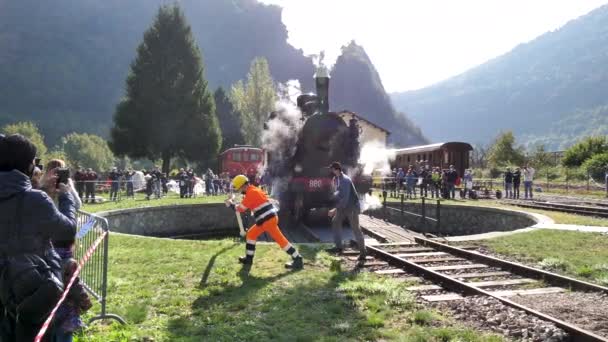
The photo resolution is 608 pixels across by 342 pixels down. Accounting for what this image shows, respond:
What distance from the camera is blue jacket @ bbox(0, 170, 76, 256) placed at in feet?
10.2

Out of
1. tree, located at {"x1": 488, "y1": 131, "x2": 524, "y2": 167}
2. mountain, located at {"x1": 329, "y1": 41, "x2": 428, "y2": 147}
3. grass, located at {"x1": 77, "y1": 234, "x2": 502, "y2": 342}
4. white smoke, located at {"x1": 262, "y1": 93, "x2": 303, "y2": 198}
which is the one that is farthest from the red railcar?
mountain, located at {"x1": 329, "y1": 41, "x2": 428, "y2": 147}

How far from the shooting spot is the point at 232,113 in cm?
6550

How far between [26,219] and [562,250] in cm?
972

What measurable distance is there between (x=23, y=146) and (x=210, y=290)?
411 centimetres

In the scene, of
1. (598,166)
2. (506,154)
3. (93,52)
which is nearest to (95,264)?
(598,166)

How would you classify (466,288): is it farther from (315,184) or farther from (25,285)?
(315,184)

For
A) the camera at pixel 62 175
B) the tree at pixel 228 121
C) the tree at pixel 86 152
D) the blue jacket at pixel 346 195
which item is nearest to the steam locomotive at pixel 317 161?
the blue jacket at pixel 346 195

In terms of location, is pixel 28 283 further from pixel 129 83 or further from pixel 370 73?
pixel 370 73

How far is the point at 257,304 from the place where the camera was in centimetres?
628

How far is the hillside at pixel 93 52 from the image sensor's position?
373ft

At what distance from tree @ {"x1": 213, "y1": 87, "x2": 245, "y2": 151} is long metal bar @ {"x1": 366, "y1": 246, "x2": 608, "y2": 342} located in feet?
173

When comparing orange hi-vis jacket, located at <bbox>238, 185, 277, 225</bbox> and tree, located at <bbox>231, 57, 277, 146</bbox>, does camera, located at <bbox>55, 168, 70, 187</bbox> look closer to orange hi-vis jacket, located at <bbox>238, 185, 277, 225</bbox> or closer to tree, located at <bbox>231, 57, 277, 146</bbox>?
orange hi-vis jacket, located at <bbox>238, 185, 277, 225</bbox>

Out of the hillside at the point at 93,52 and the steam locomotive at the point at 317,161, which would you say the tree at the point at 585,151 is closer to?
the steam locomotive at the point at 317,161

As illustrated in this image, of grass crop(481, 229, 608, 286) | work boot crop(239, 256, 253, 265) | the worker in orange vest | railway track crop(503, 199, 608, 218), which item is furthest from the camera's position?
railway track crop(503, 199, 608, 218)
